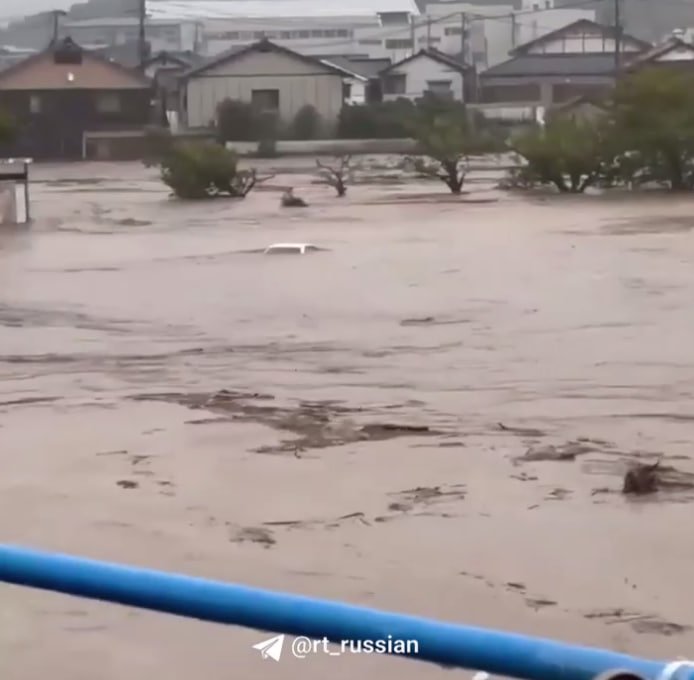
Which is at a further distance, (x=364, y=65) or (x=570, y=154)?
(x=364, y=65)

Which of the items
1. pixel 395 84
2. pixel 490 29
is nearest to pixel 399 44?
pixel 490 29

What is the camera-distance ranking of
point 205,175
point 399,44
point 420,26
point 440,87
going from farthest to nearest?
point 420,26 → point 399,44 → point 440,87 → point 205,175

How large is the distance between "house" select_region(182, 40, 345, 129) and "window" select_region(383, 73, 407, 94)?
7.98 metres

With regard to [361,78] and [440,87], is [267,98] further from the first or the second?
[440,87]

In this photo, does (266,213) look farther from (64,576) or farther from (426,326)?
(64,576)

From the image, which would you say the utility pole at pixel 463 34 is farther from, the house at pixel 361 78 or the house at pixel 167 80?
the house at pixel 167 80

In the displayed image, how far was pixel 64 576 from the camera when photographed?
1.98 meters

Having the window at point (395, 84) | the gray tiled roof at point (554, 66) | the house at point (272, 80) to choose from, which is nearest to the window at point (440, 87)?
the window at point (395, 84)

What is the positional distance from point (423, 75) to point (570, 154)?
3316 centimetres

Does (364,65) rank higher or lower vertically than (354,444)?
higher

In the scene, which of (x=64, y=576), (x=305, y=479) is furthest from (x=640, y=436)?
(x=64, y=576)

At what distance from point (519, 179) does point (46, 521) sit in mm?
24498

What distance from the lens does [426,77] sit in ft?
201

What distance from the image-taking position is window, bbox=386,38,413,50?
87562 mm
